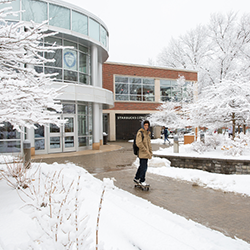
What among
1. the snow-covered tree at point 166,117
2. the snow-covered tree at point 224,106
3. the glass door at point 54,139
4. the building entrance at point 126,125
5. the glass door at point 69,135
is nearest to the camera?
the snow-covered tree at point 224,106

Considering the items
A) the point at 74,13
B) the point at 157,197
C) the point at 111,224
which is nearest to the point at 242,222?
the point at 157,197

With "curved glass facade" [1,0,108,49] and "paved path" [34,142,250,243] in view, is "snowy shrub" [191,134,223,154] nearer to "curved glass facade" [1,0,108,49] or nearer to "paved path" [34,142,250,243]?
"paved path" [34,142,250,243]

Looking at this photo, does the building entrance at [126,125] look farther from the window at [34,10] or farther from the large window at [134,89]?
the window at [34,10]

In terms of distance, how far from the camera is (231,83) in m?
9.94

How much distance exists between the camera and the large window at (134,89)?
26.4m

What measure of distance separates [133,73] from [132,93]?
218cm

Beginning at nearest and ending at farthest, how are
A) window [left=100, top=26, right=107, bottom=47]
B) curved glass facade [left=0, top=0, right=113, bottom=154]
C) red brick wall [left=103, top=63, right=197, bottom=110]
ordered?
1. curved glass facade [left=0, top=0, right=113, bottom=154]
2. window [left=100, top=26, right=107, bottom=47]
3. red brick wall [left=103, top=63, right=197, bottom=110]

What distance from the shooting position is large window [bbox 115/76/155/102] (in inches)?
1040

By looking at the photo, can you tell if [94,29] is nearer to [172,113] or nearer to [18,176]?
[18,176]

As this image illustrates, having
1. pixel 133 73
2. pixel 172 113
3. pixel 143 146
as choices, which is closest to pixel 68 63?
pixel 143 146

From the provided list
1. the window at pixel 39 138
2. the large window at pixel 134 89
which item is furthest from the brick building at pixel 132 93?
the window at pixel 39 138

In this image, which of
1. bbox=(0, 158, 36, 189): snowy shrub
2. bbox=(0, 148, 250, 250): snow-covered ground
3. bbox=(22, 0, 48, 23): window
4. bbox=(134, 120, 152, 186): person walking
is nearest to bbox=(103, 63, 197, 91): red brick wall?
bbox=(22, 0, 48, 23): window

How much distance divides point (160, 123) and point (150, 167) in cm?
1690

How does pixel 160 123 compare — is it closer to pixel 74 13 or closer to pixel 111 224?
pixel 74 13
